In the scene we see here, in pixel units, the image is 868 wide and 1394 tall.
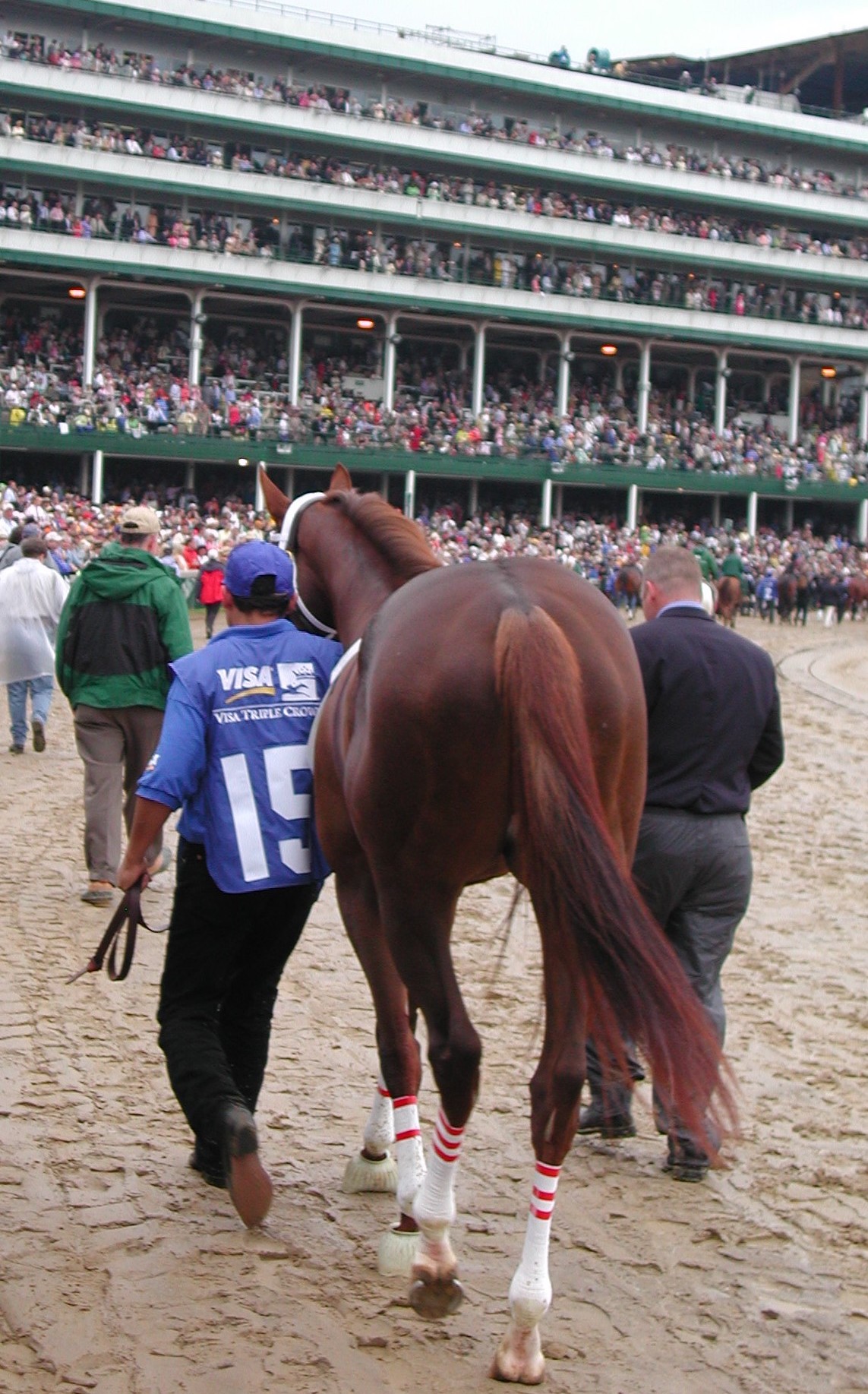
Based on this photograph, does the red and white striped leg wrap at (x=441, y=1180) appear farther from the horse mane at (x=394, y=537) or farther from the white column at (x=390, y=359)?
the white column at (x=390, y=359)

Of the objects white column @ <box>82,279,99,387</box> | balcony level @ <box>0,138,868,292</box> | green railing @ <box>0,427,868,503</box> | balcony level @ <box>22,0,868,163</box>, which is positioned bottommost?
green railing @ <box>0,427,868,503</box>

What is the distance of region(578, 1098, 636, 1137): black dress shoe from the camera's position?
4.49 metres

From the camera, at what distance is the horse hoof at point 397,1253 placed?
11.6 ft

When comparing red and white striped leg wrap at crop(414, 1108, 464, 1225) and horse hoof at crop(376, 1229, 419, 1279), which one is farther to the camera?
horse hoof at crop(376, 1229, 419, 1279)

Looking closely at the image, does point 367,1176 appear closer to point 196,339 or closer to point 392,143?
point 196,339

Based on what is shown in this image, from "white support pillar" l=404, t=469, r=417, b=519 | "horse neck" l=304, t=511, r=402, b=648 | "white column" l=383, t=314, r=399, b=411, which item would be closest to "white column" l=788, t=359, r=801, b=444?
"white column" l=383, t=314, r=399, b=411

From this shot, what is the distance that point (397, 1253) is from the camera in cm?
355

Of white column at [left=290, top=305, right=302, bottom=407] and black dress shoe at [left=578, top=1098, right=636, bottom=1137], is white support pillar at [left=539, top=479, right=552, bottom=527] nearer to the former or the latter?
white column at [left=290, top=305, right=302, bottom=407]

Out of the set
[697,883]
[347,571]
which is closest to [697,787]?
[697,883]

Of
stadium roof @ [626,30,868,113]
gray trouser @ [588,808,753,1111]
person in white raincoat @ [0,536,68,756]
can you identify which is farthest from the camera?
stadium roof @ [626,30,868,113]

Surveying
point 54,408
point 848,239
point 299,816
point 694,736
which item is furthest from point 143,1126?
point 848,239

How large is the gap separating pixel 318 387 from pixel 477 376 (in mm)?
4700

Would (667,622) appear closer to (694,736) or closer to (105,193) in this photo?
(694,736)

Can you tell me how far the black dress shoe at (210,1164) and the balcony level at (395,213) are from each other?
3491 centimetres
